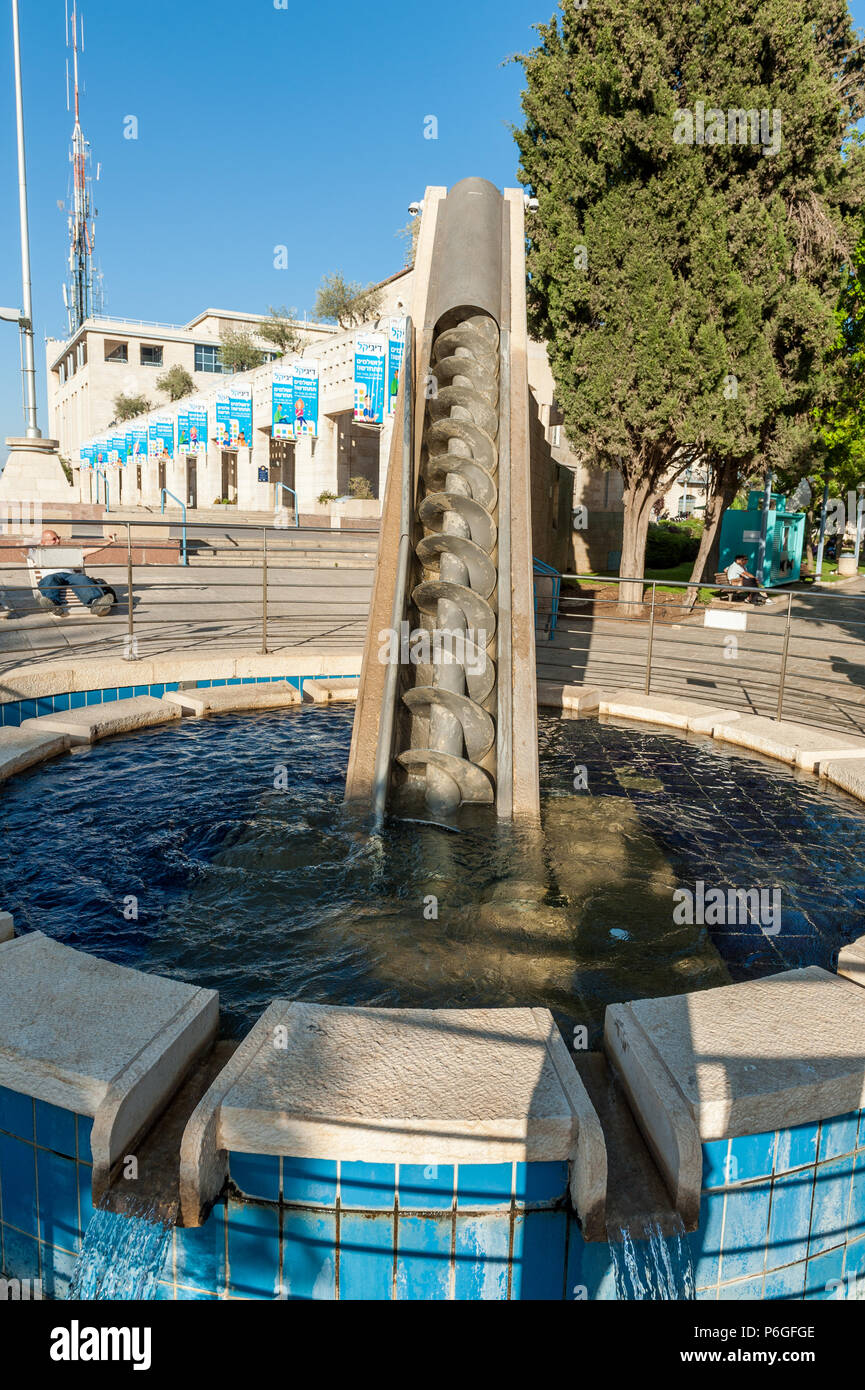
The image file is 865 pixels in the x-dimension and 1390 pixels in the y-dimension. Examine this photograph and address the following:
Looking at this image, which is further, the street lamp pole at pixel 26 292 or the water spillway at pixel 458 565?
the street lamp pole at pixel 26 292

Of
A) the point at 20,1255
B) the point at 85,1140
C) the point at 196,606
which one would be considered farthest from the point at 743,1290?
the point at 196,606

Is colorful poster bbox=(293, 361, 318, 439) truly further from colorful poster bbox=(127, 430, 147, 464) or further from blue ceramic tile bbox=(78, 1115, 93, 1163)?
blue ceramic tile bbox=(78, 1115, 93, 1163)

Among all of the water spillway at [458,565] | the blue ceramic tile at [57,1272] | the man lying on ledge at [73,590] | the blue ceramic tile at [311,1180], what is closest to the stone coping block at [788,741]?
the water spillway at [458,565]

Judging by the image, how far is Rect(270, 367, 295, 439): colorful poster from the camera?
32031 millimetres

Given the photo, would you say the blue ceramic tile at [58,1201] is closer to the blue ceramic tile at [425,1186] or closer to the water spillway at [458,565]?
the blue ceramic tile at [425,1186]

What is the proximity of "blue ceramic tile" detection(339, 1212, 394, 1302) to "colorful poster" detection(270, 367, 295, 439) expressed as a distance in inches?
1289

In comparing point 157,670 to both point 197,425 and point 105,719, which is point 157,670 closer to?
point 105,719

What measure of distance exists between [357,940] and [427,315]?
16.8 ft

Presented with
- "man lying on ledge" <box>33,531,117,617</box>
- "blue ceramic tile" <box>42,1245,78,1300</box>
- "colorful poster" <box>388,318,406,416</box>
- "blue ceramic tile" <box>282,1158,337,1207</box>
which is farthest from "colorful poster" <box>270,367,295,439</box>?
"blue ceramic tile" <box>282,1158,337,1207</box>

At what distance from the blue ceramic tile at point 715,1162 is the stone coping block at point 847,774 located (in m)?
4.10

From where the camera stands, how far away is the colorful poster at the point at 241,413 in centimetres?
3738

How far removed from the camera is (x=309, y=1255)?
2201 millimetres

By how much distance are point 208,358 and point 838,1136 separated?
79.1 m

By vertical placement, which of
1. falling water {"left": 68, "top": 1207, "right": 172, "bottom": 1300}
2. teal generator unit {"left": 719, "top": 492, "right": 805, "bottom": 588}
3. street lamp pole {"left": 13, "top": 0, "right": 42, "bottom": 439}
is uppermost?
street lamp pole {"left": 13, "top": 0, "right": 42, "bottom": 439}
